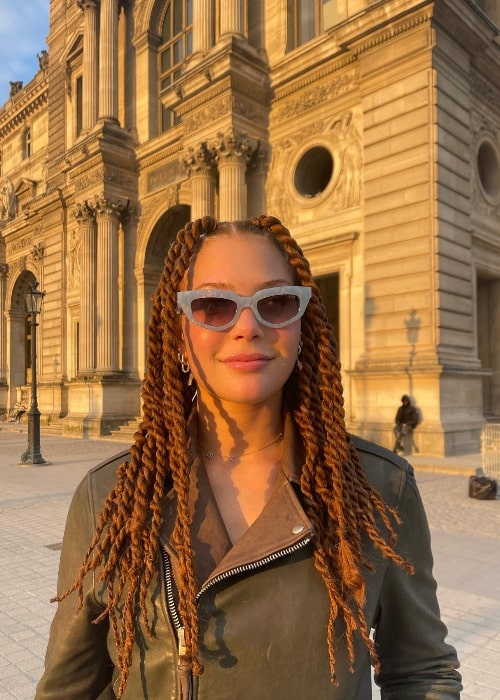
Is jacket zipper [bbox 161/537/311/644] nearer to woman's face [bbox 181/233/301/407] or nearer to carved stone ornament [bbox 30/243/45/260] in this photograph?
woman's face [bbox 181/233/301/407]

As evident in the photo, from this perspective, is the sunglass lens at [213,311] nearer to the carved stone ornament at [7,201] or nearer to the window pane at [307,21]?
the window pane at [307,21]

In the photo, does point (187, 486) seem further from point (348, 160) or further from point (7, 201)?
point (7, 201)

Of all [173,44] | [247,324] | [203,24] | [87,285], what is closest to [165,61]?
[173,44]

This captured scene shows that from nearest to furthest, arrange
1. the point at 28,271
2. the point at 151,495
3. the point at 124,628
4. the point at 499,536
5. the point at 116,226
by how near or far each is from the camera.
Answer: the point at 124,628 < the point at 151,495 < the point at 499,536 < the point at 116,226 < the point at 28,271

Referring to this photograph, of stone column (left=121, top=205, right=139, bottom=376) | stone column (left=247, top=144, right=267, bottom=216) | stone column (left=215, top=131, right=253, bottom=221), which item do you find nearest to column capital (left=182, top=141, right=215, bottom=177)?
stone column (left=215, top=131, right=253, bottom=221)

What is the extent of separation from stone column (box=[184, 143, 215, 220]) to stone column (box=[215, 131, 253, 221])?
89cm

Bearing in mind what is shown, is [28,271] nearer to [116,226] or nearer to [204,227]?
[116,226]

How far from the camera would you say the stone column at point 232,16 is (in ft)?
58.1

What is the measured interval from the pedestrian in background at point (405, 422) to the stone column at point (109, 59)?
17.8 metres

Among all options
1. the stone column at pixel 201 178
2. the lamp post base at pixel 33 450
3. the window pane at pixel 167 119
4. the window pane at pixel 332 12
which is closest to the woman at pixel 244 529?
the lamp post base at pixel 33 450

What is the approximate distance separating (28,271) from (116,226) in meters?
12.3

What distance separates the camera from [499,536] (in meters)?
6.94

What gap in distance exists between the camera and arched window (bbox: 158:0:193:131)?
2281cm

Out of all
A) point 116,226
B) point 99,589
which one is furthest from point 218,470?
point 116,226
